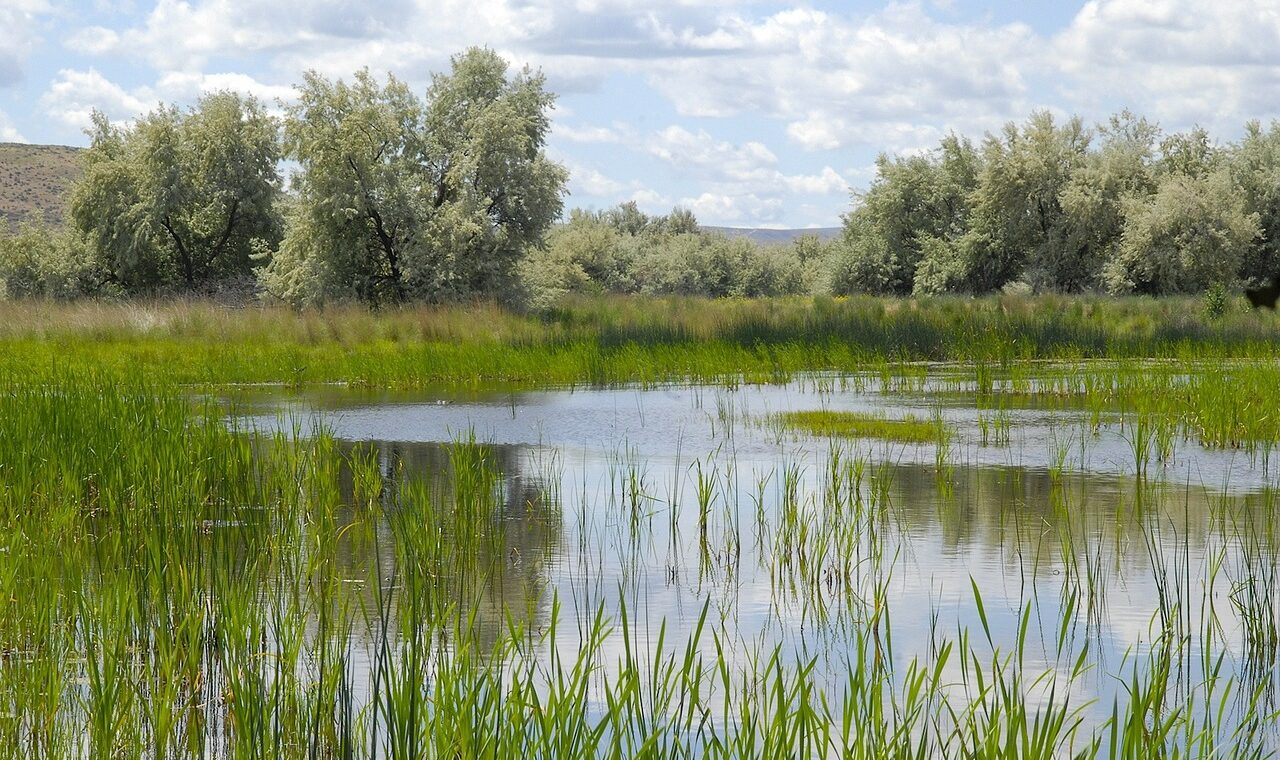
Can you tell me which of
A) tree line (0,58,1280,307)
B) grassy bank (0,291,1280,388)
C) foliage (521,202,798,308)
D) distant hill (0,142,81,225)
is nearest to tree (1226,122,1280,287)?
tree line (0,58,1280,307)

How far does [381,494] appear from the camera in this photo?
1080 centimetres

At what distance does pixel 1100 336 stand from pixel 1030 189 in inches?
1107

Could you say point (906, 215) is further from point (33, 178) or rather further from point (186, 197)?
point (33, 178)

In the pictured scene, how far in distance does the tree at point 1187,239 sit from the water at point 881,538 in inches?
1279

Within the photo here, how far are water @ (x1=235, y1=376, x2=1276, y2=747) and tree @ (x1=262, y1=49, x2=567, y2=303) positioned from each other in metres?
19.6

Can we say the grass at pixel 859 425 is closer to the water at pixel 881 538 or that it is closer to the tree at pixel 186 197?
the water at pixel 881 538

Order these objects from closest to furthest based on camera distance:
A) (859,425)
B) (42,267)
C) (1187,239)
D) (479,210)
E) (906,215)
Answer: (859,425) < (479,210) < (1187,239) < (42,267) < (906,215)

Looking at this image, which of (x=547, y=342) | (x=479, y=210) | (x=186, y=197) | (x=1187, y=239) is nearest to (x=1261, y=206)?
(x=1187, y=239)

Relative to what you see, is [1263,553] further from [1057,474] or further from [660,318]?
[660,318]

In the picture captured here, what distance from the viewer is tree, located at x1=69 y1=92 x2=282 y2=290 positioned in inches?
1817

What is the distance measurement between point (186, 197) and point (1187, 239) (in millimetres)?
33876

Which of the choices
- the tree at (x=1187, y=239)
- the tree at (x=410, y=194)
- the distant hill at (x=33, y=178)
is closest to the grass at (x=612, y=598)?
the tree at (x=410, y=194)

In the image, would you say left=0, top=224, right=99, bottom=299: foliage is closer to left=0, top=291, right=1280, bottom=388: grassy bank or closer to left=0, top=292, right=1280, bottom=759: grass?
left=0, top=291, right=1280, bottom=388: grassy bank

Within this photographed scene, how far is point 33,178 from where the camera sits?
94750 millimetres
